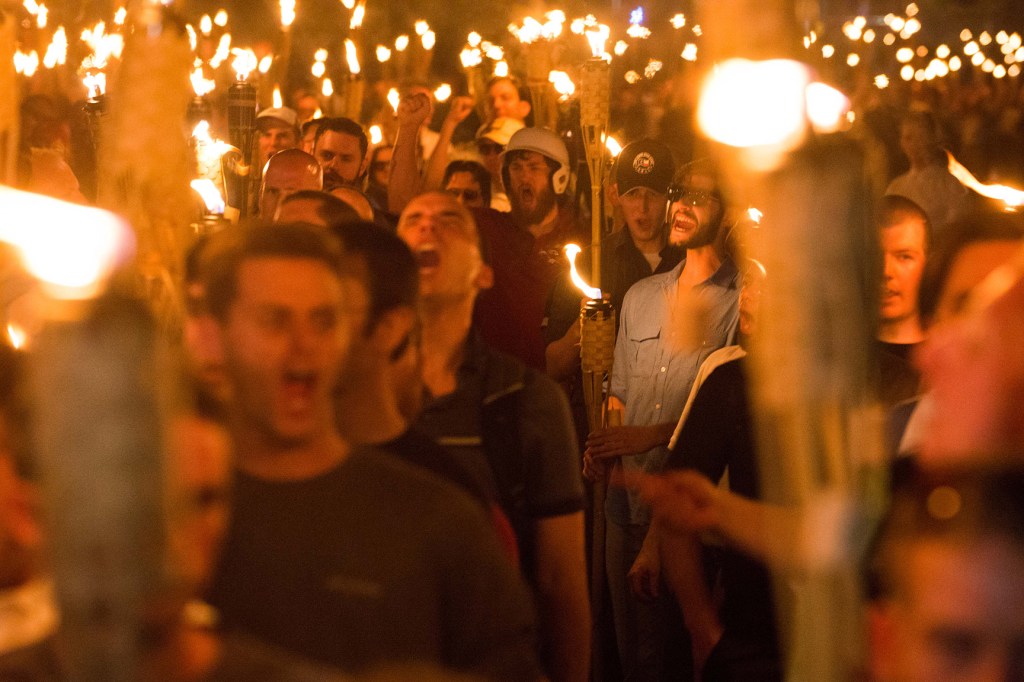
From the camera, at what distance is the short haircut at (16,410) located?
1.73 metres

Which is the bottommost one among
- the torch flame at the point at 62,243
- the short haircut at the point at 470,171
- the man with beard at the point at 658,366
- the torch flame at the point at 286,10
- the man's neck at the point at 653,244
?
the man with beard at the point at 658,366

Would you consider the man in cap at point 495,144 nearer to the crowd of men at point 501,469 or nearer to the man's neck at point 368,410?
the crowd of men at point 501,469

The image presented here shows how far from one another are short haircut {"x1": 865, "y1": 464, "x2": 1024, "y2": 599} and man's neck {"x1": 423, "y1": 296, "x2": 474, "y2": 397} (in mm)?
1649

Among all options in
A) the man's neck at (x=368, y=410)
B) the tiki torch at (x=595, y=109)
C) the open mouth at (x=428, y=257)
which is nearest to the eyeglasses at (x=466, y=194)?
the tiki torch at (x=595, y=109)

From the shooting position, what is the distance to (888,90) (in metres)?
20.2

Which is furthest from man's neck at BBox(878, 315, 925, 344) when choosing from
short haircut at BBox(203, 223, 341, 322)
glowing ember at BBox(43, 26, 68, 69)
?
glowing ember at BBox(43, 26, 68, 69)

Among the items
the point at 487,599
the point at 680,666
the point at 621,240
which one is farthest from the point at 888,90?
the point at 487,599

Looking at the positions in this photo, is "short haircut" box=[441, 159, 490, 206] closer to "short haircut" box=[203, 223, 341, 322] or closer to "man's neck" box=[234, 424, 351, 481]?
"short haircut" box=[203, 223, 341, 322]

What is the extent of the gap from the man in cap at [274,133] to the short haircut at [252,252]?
5.38 meters

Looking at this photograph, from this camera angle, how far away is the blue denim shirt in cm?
497

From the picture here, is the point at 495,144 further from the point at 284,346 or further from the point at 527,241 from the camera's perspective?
the point at 284,346

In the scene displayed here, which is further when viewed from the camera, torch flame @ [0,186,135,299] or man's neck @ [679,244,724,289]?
man's neck @ [679,244,724,289]

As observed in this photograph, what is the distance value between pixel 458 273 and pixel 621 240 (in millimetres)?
2842

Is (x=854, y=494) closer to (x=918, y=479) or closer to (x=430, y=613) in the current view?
(x=918, y=479)
